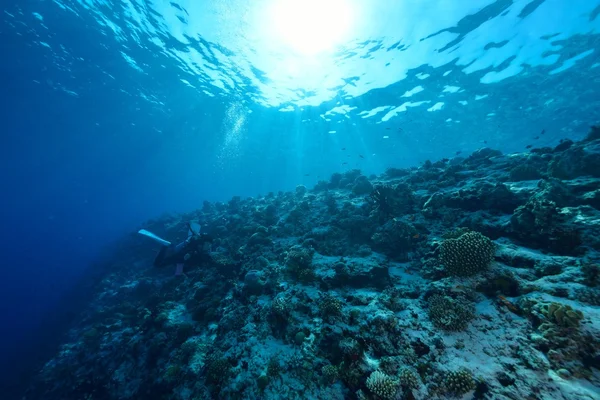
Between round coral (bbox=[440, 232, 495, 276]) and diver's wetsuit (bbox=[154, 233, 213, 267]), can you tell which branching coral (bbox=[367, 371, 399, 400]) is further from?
diver's wetsuit (bbox=[154, 233, 213, 267])

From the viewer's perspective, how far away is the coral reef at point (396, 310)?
4.42 meters

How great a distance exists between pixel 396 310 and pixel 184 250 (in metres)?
10.0

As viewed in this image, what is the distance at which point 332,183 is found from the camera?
21.0m

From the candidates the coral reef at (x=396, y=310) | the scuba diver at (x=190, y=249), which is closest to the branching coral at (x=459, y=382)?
the coral reef at (x=396, y=310)

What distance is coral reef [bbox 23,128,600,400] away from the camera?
442cm

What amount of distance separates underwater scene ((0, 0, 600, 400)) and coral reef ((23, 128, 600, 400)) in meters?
0.06

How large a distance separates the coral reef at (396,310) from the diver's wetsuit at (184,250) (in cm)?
46

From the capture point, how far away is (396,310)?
6.30 m

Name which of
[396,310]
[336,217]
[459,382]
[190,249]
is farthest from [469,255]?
[190,249]

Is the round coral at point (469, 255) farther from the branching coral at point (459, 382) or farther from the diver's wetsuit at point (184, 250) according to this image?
the diver's wetsuit at point (184, 250)

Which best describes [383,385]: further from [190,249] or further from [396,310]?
[190,249]

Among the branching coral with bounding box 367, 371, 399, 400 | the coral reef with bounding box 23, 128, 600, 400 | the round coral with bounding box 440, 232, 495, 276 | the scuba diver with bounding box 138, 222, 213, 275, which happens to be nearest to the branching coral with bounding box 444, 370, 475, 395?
the coral reef with bounding box 23, 128, 600, 400

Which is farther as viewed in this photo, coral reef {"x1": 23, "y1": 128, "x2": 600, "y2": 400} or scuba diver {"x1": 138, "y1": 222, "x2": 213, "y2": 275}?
scuba diver {"x1": 138, "y1": 222, "x2": 213, "y2": 275}

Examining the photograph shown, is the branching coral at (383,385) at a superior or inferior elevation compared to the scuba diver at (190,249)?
inferior
